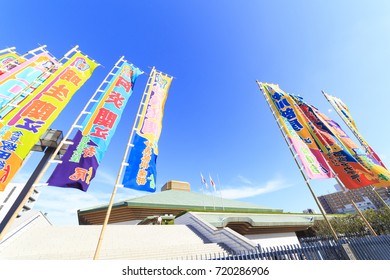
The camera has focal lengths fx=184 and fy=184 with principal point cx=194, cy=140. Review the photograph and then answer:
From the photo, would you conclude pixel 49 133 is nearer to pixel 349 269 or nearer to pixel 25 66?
pixel 25 66

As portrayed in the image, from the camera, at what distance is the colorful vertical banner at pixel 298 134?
7.45m

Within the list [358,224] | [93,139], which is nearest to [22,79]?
[93,139]

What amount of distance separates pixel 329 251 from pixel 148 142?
768 cm

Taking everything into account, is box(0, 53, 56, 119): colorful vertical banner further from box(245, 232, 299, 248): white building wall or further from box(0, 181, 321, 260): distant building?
box(245, 232, 299, 248): white building wall

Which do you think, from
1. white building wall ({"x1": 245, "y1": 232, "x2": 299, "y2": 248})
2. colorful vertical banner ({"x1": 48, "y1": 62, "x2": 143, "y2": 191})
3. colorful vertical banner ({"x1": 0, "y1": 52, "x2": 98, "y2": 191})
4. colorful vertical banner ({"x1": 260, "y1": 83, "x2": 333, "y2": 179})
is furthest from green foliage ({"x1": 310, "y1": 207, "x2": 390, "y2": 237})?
colorful vertical banner ({"x1": 0, "y1": 52, "x2": 98, "y2": 191})

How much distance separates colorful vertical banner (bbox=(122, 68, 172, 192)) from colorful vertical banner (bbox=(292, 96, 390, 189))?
744 cm

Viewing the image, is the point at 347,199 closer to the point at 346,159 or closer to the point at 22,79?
the point at 346,159

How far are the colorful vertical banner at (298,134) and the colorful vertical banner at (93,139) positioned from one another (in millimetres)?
7424

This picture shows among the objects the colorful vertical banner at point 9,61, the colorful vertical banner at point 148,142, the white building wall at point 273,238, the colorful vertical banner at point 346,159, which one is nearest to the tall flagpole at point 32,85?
the colorful vertical banner at point 9,61

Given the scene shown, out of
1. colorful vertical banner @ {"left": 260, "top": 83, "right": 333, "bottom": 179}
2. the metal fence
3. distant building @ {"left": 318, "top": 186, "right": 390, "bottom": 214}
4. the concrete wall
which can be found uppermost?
distant building @ {"left": 318, "top": 186, "right": 390, "bottom": 214}

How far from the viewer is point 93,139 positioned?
234 inches

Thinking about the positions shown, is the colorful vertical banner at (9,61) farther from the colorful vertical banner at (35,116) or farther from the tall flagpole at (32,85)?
the colorful vertical banner at (35,116)

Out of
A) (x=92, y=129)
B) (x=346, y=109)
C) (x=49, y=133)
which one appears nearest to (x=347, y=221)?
(x=346, y=109)

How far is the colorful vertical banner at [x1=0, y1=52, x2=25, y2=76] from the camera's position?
6.95m
